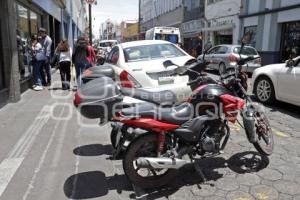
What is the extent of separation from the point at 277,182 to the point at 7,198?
305 centimetres

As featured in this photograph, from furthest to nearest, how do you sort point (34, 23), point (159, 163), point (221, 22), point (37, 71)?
point (221, 22), point (34, 23), point (37, 71), point (159, 163)

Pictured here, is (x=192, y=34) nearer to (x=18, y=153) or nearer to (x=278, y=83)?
(x=278, y=83)

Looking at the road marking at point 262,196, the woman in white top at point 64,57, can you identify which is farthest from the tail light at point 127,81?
the woman in white top at point 64,57

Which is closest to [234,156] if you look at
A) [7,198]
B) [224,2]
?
[7,198]

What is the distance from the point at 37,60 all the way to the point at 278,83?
7.39 metres

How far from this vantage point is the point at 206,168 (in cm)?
446

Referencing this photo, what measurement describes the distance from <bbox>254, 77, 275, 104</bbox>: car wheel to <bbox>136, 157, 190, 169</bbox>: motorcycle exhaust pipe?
4.99m

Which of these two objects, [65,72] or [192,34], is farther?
[192,34]

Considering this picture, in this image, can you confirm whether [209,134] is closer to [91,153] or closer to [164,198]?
[164,198]

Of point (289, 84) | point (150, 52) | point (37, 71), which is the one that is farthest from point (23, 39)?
point (289, 84)

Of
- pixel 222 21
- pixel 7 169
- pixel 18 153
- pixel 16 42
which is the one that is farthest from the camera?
pixel 222 21

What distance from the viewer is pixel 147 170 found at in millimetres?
4047

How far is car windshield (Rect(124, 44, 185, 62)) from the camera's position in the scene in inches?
281

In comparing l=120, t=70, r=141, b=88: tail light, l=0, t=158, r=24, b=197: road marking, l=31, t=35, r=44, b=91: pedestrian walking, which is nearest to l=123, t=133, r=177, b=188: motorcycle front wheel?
l=0, t=158, r=24, b=197: road marking
